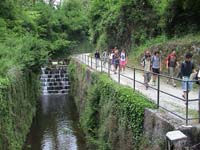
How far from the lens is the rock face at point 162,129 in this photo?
9250 mm

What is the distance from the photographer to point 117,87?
54.1 feet

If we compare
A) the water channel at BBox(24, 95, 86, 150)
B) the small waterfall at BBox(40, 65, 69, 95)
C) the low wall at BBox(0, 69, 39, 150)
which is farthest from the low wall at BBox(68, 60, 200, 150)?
the small waterfall at BBox(40, 65, 69, 95)

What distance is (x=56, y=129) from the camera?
25344 millimetres

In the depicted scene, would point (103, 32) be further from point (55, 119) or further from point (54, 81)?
point (55, 119)

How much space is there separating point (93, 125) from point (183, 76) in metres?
9.17

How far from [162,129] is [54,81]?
33.8 meters

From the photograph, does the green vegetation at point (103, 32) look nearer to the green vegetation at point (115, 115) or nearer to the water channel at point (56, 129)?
the green vegetation at point (115, 115)

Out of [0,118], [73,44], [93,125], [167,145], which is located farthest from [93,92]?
[73,44]

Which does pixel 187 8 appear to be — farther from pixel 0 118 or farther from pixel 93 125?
pixel 0 118

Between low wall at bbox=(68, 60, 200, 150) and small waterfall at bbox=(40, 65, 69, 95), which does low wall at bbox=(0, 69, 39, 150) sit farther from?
small waterfall at bbox=(40, 65, 69, 95)

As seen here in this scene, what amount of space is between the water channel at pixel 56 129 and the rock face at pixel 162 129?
33.7 ft

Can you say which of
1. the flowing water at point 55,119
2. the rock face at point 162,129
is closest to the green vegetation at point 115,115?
the rock face at point 162,129

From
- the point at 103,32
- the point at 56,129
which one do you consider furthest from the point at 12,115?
the point at 103,32

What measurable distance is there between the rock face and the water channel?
10.3m
